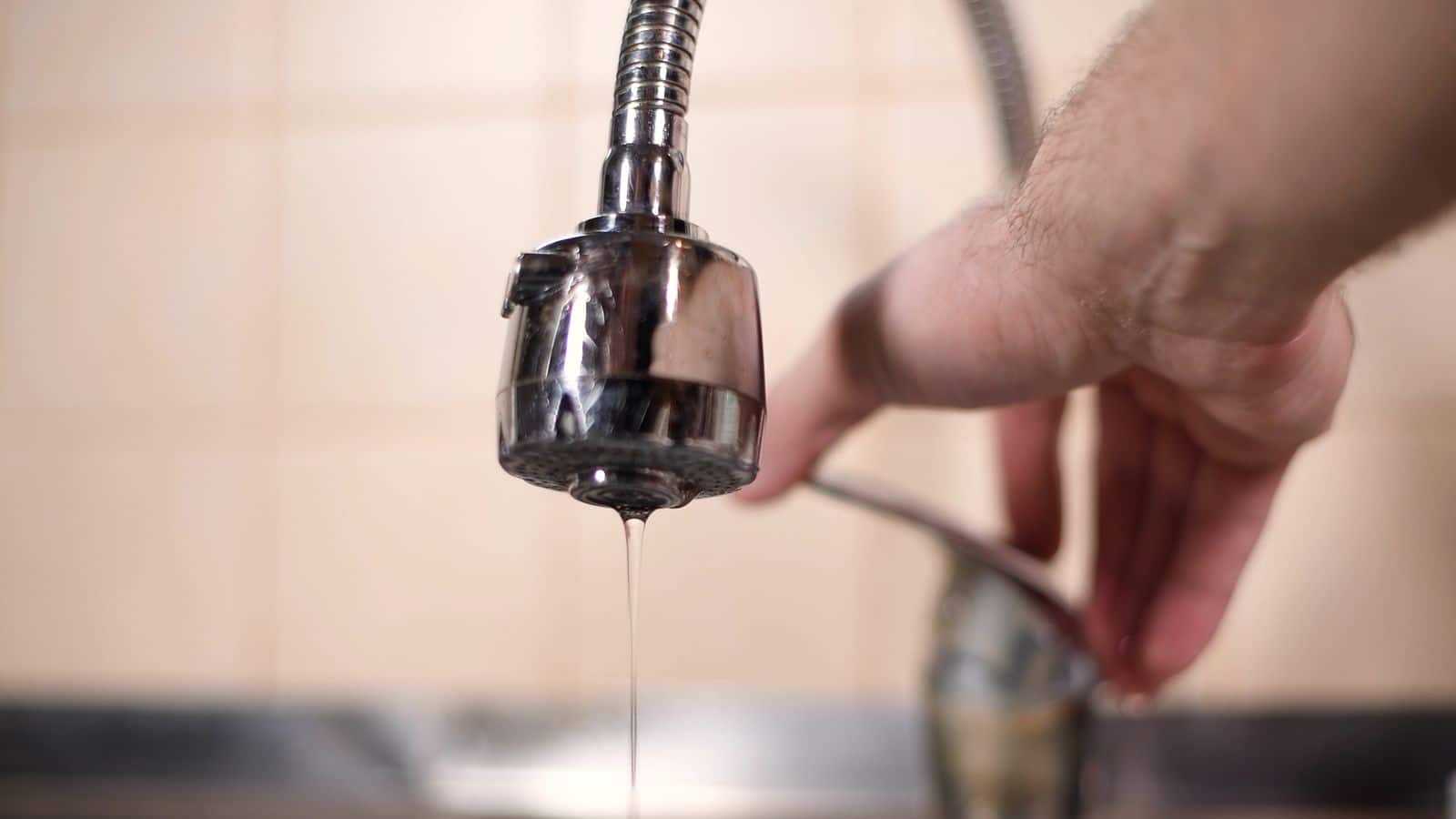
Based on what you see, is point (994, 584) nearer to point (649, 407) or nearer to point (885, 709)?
point (885, 709)

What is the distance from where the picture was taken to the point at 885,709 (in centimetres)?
60

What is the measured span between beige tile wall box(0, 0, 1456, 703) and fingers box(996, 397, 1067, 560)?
0.12 m

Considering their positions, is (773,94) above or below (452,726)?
above

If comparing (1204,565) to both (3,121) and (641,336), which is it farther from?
(3,121)

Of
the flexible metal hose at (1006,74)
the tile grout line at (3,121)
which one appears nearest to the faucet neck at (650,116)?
the flexible metal hose at (1006,74)

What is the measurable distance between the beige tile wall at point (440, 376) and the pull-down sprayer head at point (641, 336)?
1.36 feet

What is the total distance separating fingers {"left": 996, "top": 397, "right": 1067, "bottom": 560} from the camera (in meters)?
0.45

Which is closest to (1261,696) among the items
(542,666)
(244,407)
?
(542,666)

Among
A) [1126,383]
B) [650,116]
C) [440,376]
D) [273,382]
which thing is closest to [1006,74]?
[1126,383]

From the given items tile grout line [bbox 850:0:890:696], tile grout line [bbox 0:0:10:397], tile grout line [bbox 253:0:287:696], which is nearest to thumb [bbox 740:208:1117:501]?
tile grout line [bbox 850:0:890:696]

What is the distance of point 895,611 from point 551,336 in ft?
1.51

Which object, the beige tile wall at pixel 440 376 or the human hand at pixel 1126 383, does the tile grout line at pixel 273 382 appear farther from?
the human hand at pixel 1126 383

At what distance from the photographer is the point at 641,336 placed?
0.20 metres

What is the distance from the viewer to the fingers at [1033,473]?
448 millimetres
